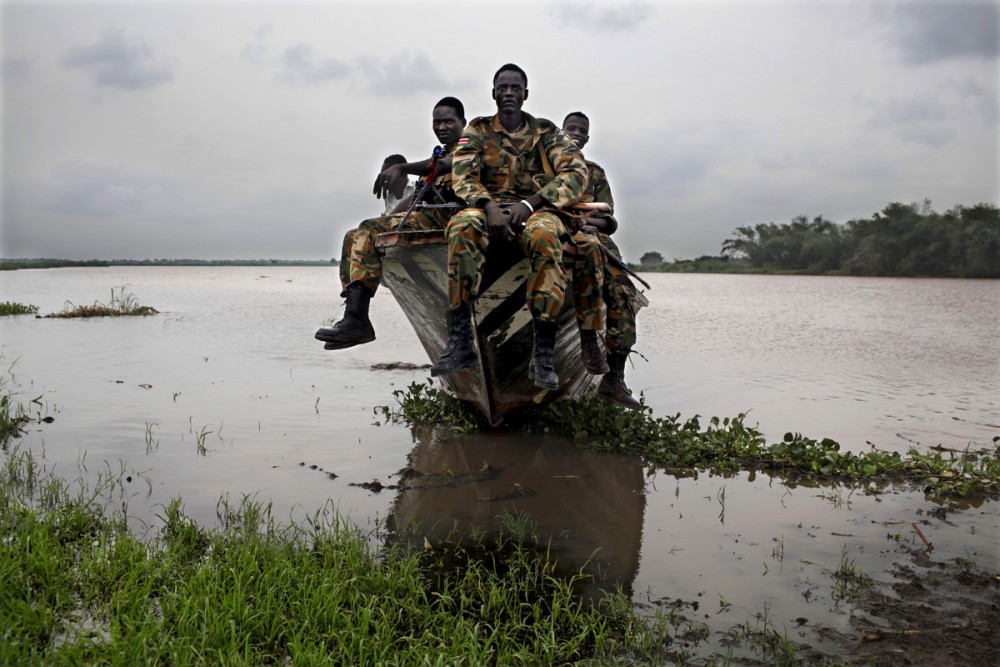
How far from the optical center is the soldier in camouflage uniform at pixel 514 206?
520 centimetres

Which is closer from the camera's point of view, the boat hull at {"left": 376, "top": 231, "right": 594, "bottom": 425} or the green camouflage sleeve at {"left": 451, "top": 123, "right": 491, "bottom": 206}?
the green camouflage sleeve at {"left": 451, "top": 123, "right": 491, "bottom": 206}

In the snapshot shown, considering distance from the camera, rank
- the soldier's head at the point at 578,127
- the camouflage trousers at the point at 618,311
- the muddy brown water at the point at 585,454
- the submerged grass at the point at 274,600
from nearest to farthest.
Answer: the submerged grass at the point at 274,600, the muddy brown water at the point at 585,454, the camouflage trousers at the point at 618,311, the soldier's head at the point at 578,127

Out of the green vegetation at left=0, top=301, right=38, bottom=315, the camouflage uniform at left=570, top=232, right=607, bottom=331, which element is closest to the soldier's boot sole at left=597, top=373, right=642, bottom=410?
the camouflage uniform at left=570, top=232, right=607, bottom=331

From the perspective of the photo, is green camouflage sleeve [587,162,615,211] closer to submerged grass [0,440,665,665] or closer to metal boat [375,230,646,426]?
metal boat [375,230,646,426]

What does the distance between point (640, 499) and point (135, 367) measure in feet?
24.9

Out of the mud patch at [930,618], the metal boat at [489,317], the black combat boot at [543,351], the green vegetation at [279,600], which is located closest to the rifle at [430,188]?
the metal boat at [489,317]

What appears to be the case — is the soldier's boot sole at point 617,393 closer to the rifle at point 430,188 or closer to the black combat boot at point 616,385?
the black combat boot at point 616,385

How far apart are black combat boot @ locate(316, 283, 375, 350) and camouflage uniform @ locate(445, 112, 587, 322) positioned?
36.2 inches

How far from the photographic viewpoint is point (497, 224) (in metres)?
5.21

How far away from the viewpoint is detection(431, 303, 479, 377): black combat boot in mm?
5316

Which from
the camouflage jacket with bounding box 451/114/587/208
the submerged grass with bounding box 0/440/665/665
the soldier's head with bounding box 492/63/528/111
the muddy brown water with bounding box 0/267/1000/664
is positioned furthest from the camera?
the soldier's head with bounding box 492/63/528/111

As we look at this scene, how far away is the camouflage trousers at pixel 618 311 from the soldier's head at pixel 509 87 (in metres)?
1.35

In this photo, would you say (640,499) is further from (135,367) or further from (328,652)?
(135,367)

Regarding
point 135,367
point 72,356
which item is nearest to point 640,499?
point 135,367
